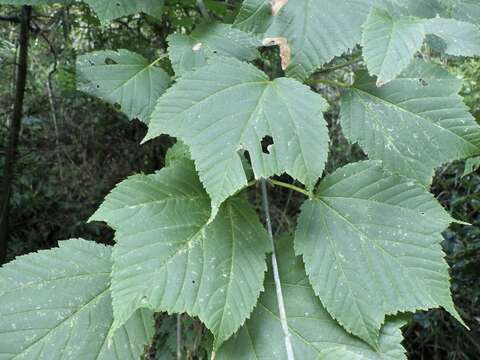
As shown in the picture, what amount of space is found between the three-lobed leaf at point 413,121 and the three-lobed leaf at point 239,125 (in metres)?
0.17

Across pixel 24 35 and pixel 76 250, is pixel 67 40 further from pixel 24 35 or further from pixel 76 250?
pixel 76 250

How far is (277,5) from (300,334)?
Result: 0.69 meters

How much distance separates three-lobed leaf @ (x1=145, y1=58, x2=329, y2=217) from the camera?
84 cm

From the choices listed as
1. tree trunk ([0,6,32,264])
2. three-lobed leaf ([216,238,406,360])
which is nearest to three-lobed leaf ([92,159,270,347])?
three-lobed leaf ([216,238,406,360])

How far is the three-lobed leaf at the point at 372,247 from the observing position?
857 millimetres

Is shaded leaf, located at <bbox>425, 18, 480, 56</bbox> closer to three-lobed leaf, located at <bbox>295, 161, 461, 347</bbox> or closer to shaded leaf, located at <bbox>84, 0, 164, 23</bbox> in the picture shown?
three-lobed leaf, located at <bbox>295, 161, 461, 347</bbox>

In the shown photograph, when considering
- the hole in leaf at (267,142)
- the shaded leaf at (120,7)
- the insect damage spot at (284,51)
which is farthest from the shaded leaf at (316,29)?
the shaded leaf at (120,7)

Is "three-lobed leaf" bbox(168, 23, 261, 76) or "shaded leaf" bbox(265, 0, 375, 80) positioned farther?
"three-lobed leaf" bbox(168, 23, 261, 76)

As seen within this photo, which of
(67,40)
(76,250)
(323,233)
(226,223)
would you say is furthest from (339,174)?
(67,40)

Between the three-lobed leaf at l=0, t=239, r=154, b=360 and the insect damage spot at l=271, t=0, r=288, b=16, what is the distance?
0.64 meters

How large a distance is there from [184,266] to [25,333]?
307 mm

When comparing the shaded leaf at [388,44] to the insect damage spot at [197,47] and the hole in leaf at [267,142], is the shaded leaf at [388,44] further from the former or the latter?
the insect damage spot at [197,47]

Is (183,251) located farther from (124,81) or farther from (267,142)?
(124,81)

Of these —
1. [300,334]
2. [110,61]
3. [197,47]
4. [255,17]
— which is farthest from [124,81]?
[300,334]
